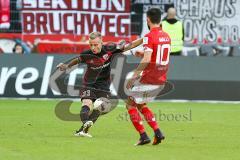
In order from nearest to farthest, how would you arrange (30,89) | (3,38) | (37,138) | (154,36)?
(154,36), (37,138), (30,89), (3,38)

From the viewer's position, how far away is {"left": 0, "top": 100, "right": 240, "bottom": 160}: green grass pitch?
1150cm

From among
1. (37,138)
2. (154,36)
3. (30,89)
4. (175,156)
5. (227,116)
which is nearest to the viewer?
(175,156)

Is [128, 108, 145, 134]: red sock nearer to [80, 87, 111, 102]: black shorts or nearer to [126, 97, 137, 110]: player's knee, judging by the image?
[126, 97, 137, 110]: player's knee

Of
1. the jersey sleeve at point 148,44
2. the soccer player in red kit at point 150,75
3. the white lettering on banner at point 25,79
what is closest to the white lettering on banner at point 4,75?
the white lettering on banner at point 25,79

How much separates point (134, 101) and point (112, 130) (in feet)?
9.27

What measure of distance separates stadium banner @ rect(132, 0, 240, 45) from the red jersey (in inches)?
566

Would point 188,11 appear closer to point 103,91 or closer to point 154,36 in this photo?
point 103,91

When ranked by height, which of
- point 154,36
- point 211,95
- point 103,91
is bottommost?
point 211,95

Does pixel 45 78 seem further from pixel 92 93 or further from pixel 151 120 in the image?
pixel 151 120

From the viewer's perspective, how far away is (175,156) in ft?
37.4

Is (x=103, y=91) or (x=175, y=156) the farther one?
(x=103, y=91)

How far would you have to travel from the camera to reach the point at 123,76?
22875 millimetres

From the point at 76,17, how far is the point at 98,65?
1208 cm

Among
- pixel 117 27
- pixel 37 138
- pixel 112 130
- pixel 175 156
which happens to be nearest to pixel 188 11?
pixel 117 27
